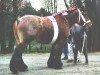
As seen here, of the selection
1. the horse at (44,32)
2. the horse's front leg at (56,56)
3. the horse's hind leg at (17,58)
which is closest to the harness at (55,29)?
the horse at (44,32)

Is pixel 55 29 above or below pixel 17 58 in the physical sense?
above

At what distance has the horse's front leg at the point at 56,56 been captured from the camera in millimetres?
16266

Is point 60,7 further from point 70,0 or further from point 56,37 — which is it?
point 56,37

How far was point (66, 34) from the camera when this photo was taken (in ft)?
54.3

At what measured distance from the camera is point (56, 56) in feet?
53.6

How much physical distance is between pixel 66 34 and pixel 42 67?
163 centimetres

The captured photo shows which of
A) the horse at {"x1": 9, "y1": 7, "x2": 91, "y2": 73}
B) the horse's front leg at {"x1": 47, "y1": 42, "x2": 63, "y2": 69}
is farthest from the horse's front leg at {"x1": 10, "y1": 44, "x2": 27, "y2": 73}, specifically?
the horse's front leg at {"x1": 47, "y1": 42, "x2": 63, "y2": 69}

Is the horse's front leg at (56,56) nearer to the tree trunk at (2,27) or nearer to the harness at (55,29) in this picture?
the harness at (55,29)

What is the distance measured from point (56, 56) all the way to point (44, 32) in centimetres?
121

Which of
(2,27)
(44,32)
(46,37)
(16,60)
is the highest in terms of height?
(2,27)

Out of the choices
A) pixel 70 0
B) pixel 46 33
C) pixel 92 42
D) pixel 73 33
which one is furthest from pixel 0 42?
pixel 46 33

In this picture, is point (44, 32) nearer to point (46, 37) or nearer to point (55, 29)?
point (46, 37)

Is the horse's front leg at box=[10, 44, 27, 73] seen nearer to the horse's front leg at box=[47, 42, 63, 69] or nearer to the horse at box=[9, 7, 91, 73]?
the horse at box=[9, 7, 91, 73]

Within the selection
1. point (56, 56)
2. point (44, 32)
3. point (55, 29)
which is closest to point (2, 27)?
point (56, 56)
